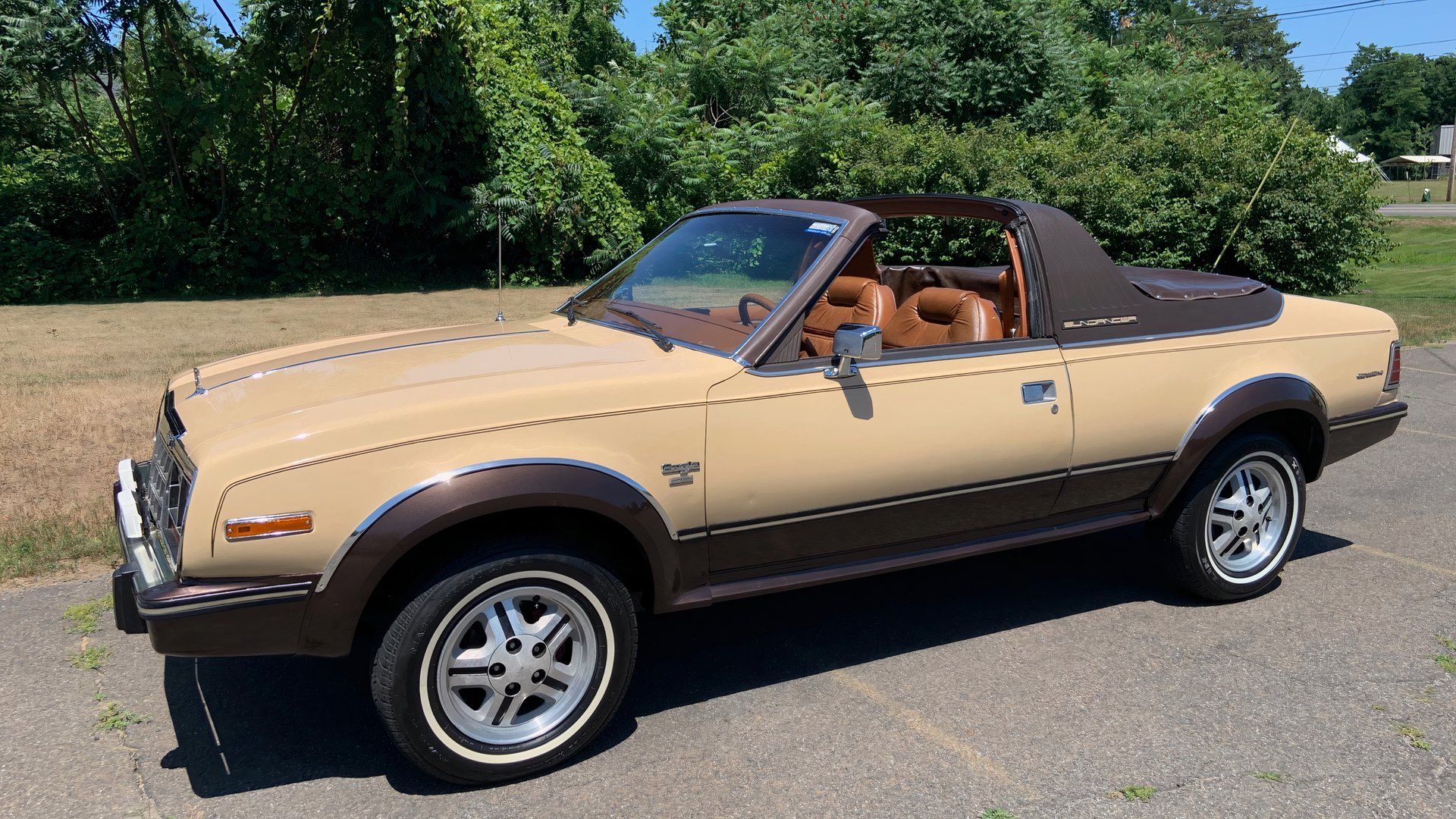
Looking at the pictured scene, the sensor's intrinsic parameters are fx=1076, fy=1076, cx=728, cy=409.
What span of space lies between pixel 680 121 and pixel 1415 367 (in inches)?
470

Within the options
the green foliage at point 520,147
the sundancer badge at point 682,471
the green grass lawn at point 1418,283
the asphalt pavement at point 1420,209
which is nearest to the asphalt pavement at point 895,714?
the sundancer badge at point 682,471

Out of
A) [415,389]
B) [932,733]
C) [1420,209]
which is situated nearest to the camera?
→ [415,389]

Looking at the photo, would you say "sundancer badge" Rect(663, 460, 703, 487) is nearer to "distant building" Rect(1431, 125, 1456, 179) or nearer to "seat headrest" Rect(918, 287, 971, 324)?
"seat headrest" Rect(918, 287, 971, 324)

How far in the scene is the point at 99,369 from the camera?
1016cm

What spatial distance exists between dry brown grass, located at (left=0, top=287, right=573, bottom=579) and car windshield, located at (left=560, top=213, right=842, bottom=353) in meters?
2.93

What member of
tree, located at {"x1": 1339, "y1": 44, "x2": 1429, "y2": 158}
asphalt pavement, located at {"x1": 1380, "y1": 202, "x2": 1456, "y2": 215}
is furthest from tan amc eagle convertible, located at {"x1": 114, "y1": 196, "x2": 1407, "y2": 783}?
tree, located at {"x1": 1339, "y1": 44, "x2": 1429, "y2": 158}

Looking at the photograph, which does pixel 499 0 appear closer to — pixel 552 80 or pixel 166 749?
pixel 552 80

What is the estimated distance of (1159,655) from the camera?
4250 mm

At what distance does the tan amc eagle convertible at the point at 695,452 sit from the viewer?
306 centimetres

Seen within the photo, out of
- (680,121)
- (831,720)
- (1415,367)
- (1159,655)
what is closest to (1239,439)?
(1159,655)

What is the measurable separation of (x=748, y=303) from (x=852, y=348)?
2.07 ft

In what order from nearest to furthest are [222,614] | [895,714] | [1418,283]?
[222,614], [895,714], [1418,283]

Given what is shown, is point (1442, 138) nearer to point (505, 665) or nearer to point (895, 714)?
point (895, 714)

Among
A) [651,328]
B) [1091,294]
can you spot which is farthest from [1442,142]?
[651,328]
